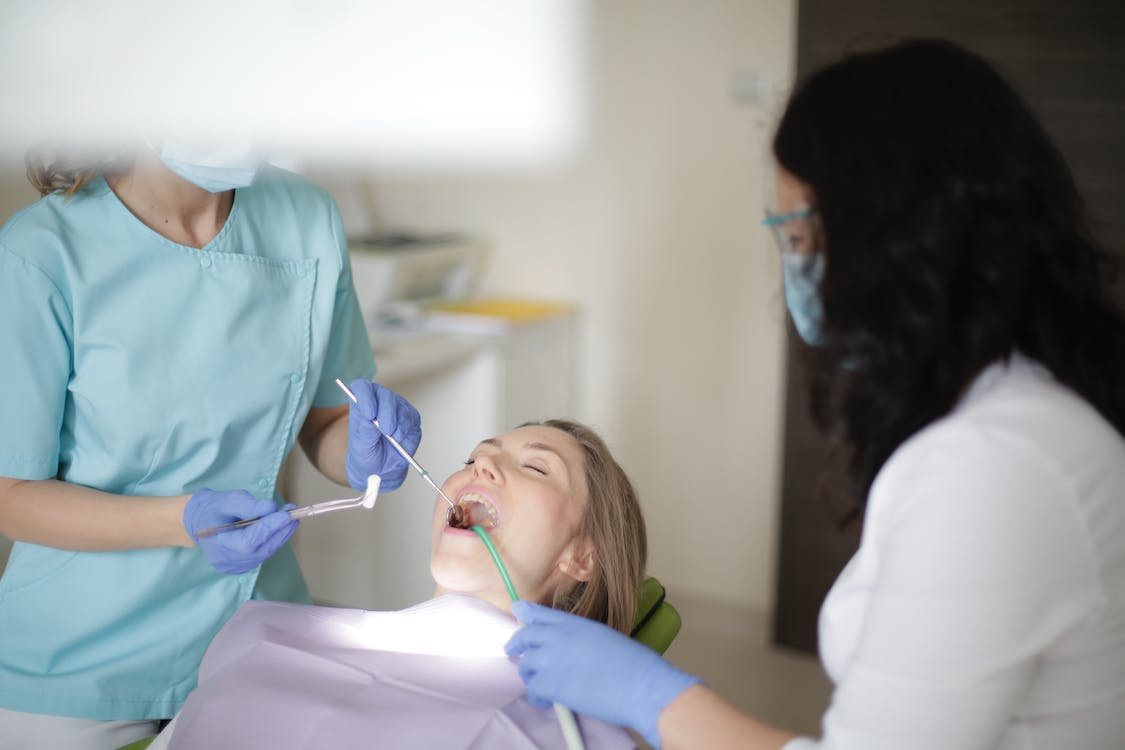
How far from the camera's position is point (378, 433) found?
1396 millimetres

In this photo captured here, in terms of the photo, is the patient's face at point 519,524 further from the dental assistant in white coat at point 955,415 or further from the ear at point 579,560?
the dental assistant in white coat at point 955,415

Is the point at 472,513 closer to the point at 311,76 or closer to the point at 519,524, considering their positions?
the point at 519,524

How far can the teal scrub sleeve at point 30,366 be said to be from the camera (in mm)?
1178

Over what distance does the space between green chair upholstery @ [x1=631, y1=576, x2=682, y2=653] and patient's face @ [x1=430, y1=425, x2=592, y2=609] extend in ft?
0.35

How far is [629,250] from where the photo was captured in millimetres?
3041

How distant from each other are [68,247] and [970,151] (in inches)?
38.8

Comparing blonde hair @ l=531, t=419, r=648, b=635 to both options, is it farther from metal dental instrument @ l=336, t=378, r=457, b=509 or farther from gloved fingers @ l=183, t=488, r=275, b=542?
gloved fingers @ l=183, t=488, r=275, b=542

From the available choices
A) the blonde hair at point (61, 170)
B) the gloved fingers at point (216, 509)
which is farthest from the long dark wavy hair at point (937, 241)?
the blonde hair at point (61, 170)

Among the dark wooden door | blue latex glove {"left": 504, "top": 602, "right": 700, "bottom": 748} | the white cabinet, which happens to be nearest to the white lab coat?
blue latex glove {"left": 504, "top": 602, "right": 700, "bottom": 748}

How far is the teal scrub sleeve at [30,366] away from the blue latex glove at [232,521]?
187 millimetres

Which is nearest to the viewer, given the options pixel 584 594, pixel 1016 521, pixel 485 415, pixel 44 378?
pixel 1016 521

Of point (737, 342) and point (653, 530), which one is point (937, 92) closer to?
point (737, 342)

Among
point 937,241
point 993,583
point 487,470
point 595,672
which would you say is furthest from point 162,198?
point 993,583

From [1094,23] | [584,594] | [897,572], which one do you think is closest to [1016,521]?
[897,572]
